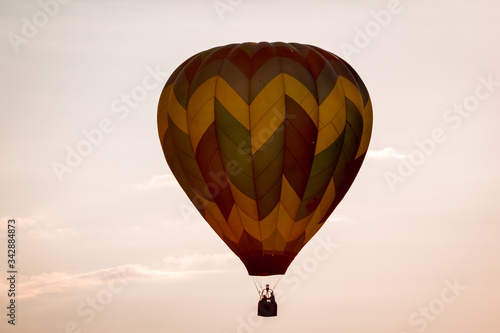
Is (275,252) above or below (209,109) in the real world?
below

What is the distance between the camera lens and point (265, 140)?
3750 cm

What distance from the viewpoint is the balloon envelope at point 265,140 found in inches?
1480

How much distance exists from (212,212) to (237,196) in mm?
1034

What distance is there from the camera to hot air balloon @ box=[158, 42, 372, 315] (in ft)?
123

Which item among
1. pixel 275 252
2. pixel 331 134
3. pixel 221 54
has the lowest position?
pixel 275 252

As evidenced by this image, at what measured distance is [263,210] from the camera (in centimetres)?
3803

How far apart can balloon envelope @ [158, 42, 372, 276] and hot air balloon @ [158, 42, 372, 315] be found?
2cm

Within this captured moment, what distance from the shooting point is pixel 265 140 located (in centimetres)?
3750

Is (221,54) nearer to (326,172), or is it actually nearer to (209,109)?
(209,109)

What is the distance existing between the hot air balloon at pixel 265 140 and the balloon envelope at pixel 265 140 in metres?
0.02

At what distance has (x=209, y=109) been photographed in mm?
37938

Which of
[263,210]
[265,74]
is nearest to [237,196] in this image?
[263,210]

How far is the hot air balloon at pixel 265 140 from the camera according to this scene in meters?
37.6

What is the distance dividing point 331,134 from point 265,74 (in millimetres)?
2162
